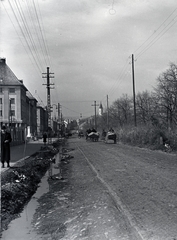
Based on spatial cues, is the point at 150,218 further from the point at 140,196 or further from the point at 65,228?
the point at 140,196

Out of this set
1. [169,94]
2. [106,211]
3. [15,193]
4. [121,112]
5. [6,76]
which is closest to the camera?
[106,211]

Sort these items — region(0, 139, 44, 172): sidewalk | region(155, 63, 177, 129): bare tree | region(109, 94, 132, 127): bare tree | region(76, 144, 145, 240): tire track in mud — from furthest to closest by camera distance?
1. region(109, 94, 132, 127): bare tree
2. region(155, 63, 177, 129): bare tree
3. region(0, 139, 44, 172): sidewalk
4. region(76, 144, 145, 240): tire track in mud

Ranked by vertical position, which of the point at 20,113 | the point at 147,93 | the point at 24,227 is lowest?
the point at 24,227

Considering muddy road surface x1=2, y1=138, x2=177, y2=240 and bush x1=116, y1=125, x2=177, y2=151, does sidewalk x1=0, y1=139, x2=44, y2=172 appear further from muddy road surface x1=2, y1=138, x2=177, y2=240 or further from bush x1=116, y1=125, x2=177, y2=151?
bush x1=116, y1=125, x2=177, y2=151

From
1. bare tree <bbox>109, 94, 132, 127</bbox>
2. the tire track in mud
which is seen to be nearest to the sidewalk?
the tire track in mud

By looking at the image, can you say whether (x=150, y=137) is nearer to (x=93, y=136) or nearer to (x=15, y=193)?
(x=93, y=136)

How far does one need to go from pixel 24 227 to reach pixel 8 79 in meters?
64.0

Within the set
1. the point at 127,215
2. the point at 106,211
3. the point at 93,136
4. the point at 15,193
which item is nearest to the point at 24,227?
the point at 106,211

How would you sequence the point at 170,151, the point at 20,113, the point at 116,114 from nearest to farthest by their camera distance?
the point at 170,151
the point at 20,113
the point at 116,114

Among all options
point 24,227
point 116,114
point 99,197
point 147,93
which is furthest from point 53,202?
point 116,114

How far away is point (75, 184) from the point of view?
10.1m

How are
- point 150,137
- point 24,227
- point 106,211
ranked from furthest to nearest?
point 150,137, point 106,211, point 24,227

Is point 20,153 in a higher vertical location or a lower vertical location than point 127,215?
higher

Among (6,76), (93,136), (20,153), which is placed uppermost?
(6,76)
